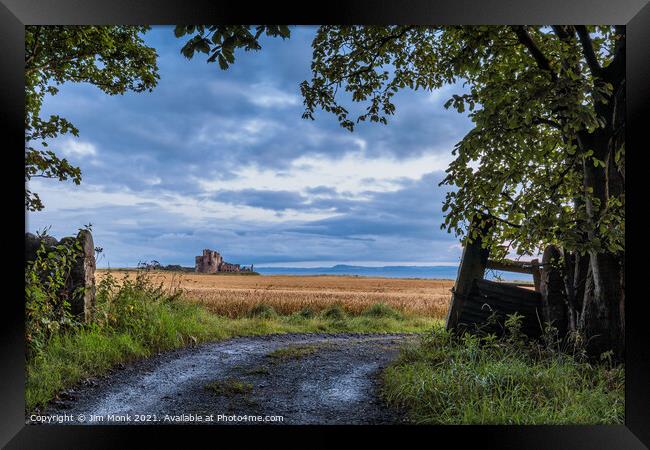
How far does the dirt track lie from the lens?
439 cm

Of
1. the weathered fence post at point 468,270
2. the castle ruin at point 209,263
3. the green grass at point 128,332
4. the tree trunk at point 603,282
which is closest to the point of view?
the green grass at point 128,332

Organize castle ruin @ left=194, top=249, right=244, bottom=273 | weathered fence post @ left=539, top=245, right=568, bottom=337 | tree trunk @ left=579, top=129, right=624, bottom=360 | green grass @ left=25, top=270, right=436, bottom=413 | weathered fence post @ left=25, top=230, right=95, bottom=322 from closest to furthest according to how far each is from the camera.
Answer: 1. green grass @ left=25, top=270, right=436, bottom=413
2. tree trunk @ left=579, top=129, right=624, bottom=360
3. weathered fence post @ left=539, top=245, right=568, bottom=337
4. weathered fence post @ left=25, top=230, right=95, bottom=322
5. castle ruin @ left=194, top=249, right=244, bottom=273

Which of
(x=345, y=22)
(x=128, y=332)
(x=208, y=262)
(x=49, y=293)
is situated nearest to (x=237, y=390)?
(x=128, y=332)

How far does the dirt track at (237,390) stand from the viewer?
4391 mm

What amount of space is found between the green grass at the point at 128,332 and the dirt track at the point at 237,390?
0.22m

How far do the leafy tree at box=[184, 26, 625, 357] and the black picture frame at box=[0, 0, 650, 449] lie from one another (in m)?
0.64

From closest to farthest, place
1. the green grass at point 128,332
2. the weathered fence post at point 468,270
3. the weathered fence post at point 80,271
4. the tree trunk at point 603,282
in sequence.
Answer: the green grass at point 128,332 → the tree trunk at point 603,282 → the weathered fence post at point 80,271 → the weathered fence post at point 468,270

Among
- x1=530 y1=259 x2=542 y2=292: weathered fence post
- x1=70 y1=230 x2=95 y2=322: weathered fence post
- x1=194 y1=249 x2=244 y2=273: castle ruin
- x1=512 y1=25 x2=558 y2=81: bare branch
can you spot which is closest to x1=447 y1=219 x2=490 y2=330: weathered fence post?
x1=530 y1=259 x2=542 y2=292: weathered fence post

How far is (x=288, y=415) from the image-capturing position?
4.51 meters

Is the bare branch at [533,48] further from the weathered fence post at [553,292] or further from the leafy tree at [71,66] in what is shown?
the leafy tree at [71,66]

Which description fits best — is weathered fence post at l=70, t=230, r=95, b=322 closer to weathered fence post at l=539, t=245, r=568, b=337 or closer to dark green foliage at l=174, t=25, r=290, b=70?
dark green foliage at l=174, t=25, r=290, b=70

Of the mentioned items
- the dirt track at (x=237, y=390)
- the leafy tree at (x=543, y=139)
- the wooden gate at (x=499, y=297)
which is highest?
the leafy tree at (x=543, y=139)

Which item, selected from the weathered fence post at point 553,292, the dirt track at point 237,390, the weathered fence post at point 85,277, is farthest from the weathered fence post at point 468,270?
the weathered fence post at point 85,277

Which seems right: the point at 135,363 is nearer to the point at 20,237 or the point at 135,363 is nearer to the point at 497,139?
the point at 20,237
